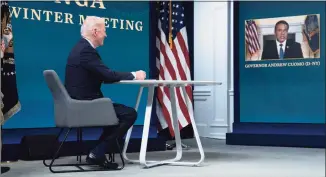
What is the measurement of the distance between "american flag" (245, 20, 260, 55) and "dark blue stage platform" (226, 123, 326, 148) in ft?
3.35

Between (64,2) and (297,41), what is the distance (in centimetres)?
298

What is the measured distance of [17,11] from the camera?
4.79 metres

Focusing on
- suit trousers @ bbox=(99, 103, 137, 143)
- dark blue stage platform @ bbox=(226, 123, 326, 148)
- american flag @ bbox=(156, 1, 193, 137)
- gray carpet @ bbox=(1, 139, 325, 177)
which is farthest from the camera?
dark blue stage platform @ bbox=(226, 123, 326, 148)

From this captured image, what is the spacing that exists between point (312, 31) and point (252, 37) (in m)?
0.80

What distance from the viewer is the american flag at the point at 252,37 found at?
21.3 feet

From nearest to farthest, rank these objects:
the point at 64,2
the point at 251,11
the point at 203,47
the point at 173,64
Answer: the point at 64,2
the point at 173,64
the point at 251,11
the point at 203,47

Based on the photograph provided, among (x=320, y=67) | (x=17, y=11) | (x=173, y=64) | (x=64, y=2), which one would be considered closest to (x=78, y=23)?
(x=64, y=2)

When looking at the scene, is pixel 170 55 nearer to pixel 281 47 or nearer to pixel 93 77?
pixel 281 47

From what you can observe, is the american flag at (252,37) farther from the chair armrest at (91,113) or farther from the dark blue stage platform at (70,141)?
the chair armrest at (91,113)

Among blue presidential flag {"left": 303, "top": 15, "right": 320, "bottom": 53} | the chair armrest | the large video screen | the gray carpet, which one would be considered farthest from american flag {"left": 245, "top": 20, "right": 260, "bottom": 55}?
the chair armrest

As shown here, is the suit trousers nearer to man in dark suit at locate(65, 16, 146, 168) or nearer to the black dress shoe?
man in dark suit at locate(65, 16, 146, 168)

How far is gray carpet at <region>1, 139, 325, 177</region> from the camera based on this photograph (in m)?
3.58

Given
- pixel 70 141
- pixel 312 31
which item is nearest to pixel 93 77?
pixel 70 141

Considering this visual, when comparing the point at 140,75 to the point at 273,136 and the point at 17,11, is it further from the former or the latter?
the point at 273,136
